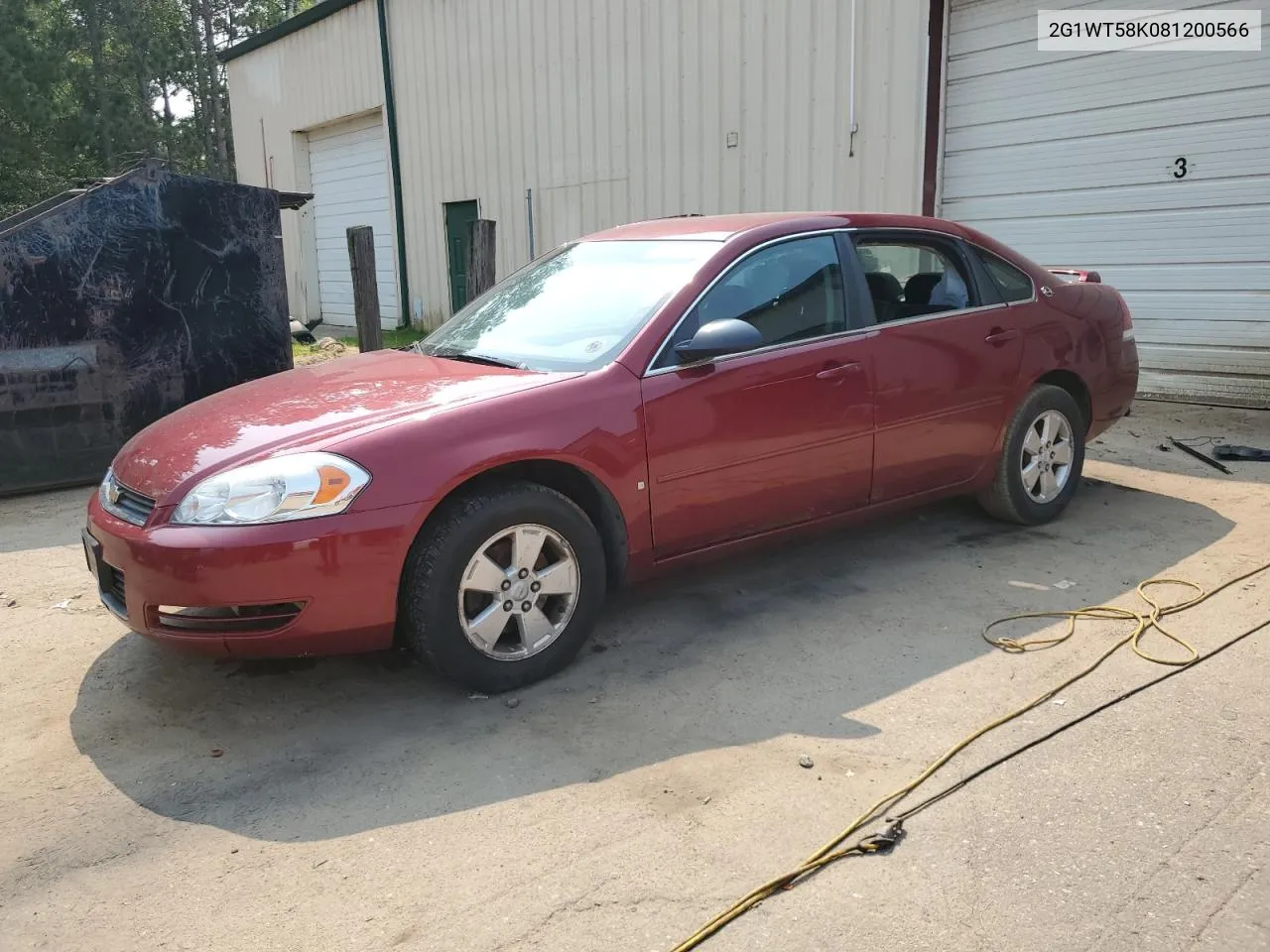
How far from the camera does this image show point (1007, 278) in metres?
5.09

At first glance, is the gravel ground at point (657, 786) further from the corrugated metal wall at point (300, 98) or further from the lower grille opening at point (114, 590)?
the corrugated metal wall at point (300, 98)

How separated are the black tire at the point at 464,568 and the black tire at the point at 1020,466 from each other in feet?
8.06

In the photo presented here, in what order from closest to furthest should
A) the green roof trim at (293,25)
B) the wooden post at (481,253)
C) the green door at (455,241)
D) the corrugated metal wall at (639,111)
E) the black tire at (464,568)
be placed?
the black tire at (464,568)
the wooden post at (481,253)
the corrugated metal wall at (639,111)
the green door at (455,241)
the green roof trim at (293,25)

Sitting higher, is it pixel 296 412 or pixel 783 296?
pixel 783 296

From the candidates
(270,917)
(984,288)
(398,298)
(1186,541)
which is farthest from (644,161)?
(270,917)

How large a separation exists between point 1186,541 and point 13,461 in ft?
21.7

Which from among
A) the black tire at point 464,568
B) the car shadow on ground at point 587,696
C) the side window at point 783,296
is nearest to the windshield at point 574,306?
the side window at point 783,296

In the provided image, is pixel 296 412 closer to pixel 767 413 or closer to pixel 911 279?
pixel 767 413

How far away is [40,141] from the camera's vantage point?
3138 centimetres

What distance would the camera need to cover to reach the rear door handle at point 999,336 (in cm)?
488

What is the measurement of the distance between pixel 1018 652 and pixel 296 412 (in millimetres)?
2745

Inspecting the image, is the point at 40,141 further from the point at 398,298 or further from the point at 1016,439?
the point at 1016,439

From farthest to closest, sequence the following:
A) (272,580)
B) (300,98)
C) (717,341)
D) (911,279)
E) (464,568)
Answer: (300,98) → (911,279) → (717,341) → (464,568) → (272,580)

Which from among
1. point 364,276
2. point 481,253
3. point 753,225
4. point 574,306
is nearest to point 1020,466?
point 753,225
